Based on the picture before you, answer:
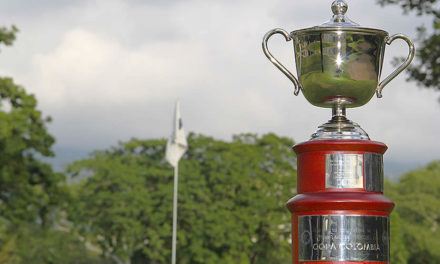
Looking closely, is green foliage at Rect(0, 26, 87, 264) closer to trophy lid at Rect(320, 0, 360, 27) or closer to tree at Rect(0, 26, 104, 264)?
tree at Rect(0, 26, 104, 264)

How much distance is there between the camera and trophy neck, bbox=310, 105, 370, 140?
5.25 metres

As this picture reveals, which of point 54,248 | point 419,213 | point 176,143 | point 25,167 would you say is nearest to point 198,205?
point 176,143

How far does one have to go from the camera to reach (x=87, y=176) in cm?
3192

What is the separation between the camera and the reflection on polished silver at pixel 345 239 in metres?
4.98

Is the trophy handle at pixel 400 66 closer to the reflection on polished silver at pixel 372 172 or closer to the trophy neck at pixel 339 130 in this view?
the trophy neck at pixel 339 130

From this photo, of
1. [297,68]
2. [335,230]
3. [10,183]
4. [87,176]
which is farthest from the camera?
[87,176]

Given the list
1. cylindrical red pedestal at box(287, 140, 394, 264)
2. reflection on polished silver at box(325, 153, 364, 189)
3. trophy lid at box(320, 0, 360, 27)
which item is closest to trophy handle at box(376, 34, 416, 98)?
trophy lid at box(320, 0, 360, 27)

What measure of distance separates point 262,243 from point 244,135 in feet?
14.0

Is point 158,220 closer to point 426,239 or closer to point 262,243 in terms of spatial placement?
point 262,243

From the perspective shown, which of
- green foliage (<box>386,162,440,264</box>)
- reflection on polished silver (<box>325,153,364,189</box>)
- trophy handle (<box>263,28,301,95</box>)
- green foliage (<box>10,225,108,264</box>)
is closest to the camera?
reflection on polished silver (<box>325,153,364,189</box>)

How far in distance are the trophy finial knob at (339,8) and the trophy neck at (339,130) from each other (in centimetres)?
57

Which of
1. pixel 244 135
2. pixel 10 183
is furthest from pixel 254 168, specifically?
pixel 10 183

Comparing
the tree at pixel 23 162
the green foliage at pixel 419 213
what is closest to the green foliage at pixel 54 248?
the tree at pixel 23 162

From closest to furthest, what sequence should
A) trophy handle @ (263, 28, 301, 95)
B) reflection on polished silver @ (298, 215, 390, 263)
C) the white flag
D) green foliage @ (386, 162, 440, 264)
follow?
reflection on polished silver @ (298, 215, 390, 263), trophy handle @ (263, 28, 301, 95), the white flag, green foliage @ (386, 162, 440, 264)
